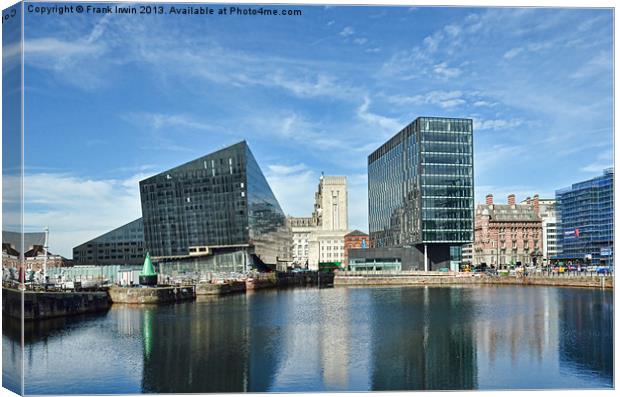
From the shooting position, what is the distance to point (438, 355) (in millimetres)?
35031

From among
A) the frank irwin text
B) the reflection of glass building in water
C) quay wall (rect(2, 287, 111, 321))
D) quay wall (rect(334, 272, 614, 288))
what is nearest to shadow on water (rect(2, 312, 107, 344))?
quay wall (rect(2, 287, 111, 321))

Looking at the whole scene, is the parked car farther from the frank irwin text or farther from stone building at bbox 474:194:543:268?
the frank irwin text

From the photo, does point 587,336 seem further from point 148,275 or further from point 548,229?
point 548,229

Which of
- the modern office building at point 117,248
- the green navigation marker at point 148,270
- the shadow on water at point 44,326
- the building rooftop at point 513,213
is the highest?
the building rooftop at point 513,213

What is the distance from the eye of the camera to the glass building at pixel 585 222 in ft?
294

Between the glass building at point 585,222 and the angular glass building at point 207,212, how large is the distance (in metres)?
42.9

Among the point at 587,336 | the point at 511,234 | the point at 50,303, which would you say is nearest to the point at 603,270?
the point at 587,336

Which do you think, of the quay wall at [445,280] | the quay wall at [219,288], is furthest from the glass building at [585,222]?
the quay wall at [219,288]

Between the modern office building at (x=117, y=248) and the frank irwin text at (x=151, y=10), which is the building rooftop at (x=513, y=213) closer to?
the modern office building at (x=117, y=248)

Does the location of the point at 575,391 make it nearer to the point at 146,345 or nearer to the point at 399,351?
the point at 399,351

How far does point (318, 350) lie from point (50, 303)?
20.7 meters

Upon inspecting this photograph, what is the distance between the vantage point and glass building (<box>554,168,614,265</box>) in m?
89.7

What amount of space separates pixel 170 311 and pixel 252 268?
41.9m

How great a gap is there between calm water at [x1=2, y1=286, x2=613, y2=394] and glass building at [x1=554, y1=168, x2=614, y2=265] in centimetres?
3536
